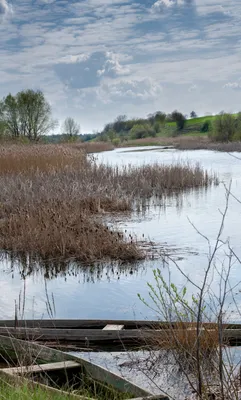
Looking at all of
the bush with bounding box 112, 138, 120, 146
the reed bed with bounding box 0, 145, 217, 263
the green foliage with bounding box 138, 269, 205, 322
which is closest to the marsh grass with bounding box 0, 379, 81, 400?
the green foliage with bounding box 138, 269, 205, 322

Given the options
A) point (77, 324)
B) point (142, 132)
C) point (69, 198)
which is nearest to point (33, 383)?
point (77, 324)

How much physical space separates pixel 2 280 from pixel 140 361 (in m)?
4.45

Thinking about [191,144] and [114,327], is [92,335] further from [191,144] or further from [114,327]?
[191,144]

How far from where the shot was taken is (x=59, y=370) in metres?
5.28

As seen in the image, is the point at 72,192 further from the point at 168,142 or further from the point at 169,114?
the point at 169,114

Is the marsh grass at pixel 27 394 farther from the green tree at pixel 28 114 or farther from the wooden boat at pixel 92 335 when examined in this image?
the green tree at pixel 28 114

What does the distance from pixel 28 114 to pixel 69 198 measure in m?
37.4

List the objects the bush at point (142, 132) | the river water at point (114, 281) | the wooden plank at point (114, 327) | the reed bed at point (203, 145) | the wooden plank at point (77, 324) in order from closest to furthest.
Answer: the wooden plank at point (114, 327), the wooden plank at point (77, 324), the river water at point (114, 281), the reed bed at point (203, 145), the bush at point (142, 132)

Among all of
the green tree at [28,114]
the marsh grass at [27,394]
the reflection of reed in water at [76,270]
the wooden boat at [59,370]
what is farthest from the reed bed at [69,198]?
the green tree at [28,114]

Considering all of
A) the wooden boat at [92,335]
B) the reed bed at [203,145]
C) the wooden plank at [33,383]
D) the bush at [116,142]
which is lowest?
the wooden boat at [92,335]

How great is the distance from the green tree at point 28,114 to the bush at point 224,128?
1366 centimetres

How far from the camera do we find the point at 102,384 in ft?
16.2

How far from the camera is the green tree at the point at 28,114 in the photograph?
5156 centimetres

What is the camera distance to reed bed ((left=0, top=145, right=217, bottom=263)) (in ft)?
35.8
